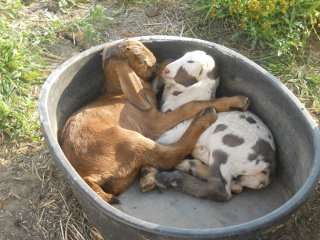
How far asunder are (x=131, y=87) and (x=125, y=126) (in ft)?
1.29

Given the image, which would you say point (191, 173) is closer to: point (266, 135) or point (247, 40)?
point (266, 135)

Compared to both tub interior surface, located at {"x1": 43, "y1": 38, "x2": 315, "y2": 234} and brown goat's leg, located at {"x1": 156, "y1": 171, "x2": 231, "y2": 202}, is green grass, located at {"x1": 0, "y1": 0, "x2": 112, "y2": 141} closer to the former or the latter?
tub interior surface, located at {"x1": 43, "y1": 38, "x2": 315, "y2": 234}

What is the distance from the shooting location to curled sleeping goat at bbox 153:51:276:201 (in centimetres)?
365

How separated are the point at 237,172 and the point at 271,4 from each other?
2436mm

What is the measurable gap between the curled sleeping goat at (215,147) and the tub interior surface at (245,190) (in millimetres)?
111

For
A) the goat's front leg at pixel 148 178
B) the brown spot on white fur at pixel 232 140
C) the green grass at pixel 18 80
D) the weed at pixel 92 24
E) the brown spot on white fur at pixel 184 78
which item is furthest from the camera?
the weed at pixel 92 24

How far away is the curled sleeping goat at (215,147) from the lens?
12.0 ft

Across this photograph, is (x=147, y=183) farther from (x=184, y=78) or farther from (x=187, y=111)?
(x=184, y=78)

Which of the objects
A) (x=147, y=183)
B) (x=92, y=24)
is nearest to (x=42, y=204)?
(x=147, y=183)

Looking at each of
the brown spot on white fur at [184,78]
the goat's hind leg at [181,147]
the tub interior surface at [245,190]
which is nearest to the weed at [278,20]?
the tub interior surface at [245,190]

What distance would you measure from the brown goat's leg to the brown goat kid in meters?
0.14

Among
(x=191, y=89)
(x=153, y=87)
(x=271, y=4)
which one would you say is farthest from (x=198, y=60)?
(x=271, y=4)

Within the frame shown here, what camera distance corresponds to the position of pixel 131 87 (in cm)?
410

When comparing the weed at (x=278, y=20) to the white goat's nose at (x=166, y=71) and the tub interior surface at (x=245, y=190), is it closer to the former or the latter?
the tub interior surface at (x=245, y=190)
